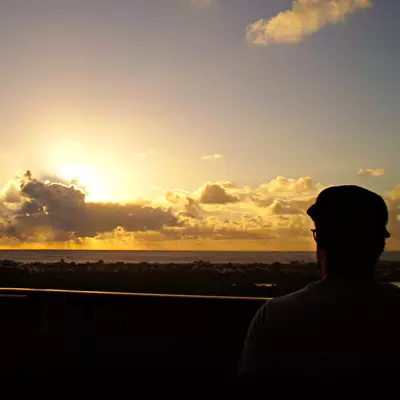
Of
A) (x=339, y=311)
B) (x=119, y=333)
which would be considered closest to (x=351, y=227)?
(x=339, y=311)

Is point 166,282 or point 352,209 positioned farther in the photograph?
point 166,282

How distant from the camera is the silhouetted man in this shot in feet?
4.62

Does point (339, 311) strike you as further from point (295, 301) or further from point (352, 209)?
point (352, 209)

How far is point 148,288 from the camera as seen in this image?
1045 inches

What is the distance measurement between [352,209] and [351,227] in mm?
55

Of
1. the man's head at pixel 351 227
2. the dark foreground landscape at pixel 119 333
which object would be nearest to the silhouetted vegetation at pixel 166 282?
the dark foreground landscape at pixel 119 333

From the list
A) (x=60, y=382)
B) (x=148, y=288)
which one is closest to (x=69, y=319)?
(x=60, y=382)

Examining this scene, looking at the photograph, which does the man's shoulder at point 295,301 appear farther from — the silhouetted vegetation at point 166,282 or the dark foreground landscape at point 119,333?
the silhouetted vegetation at point 166,282

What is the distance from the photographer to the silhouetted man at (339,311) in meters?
1.41

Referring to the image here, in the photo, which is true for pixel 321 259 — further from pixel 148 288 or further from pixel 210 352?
pixel 148 288

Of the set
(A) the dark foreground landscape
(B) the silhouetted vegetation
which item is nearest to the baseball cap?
(A) the dark foreground landscape

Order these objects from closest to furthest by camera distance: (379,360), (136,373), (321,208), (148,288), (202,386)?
1. (379,360)
2. (321,208)
3. (202,386)
4. (136,373)
5. (148,288)

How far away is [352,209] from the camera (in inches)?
60.2

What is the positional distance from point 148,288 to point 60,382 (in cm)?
2340
